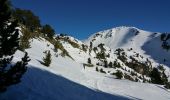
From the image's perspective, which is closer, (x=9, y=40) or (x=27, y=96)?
(x=9, y=40)

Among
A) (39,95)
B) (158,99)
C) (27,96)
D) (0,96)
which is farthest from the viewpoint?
(158,99)

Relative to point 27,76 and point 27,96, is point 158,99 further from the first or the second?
point 27,96

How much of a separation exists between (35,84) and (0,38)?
772 cm

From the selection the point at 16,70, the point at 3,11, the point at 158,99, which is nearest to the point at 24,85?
the point at 16,70

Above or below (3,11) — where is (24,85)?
below

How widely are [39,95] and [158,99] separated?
17.3 meters

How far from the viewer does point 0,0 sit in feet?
46.0

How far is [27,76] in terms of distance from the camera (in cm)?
2211

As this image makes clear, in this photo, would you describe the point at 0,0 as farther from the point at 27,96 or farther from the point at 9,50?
the point at 27,96

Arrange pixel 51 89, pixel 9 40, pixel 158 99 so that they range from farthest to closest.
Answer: pixel 158 99 → pixel 51 89 → pixel 9 40

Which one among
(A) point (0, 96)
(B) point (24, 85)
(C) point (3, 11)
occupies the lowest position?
(A) point (0, 96)

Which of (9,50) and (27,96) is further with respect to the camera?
(27,96)

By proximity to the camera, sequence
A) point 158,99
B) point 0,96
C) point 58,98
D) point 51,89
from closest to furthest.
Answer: point 0,96 → point 58,98 → point 51,89 → point 158,99

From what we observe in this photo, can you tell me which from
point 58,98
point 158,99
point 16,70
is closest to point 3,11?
point 16,70
